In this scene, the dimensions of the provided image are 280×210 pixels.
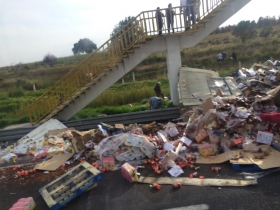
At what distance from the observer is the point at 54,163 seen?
6508mm

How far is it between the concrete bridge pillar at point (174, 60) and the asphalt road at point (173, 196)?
5.34m

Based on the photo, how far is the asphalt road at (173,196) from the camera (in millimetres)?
3855

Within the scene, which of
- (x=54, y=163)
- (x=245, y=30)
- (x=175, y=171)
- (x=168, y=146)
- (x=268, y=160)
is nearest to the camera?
(x=268, y=160)

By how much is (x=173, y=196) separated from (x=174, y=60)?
6.81m

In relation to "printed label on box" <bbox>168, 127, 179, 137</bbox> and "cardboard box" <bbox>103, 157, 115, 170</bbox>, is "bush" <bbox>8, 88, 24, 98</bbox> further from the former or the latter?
"cardboard box" <bbox>103, 157, 115, 170</bbox>

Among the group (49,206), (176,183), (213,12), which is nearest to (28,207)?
(49,206)

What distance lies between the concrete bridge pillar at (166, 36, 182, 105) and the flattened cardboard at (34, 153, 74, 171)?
498 centimetres

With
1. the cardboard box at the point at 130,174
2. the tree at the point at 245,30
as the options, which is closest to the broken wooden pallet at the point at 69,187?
the cardboard box at the point at 130,174

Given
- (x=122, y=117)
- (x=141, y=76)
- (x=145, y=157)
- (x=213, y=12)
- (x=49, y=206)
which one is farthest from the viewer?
(x=141, y=76)

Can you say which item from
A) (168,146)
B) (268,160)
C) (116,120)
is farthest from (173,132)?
(116,120)

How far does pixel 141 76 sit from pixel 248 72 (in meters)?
14.2

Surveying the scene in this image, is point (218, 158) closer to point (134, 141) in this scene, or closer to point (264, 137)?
point (264, 137)

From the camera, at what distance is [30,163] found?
22.9ft

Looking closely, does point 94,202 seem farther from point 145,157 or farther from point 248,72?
point 248,72
